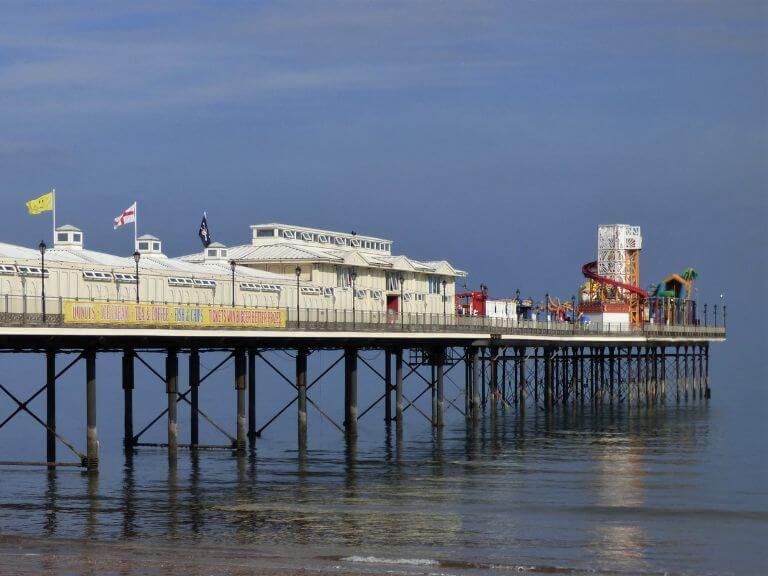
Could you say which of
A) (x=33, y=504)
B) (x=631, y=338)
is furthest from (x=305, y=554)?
(x=631, y=338)

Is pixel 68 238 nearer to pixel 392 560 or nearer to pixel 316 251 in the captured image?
pixel 316 251

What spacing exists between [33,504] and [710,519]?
1839cm

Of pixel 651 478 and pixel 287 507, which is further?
pixel 651 478

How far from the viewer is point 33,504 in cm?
4322

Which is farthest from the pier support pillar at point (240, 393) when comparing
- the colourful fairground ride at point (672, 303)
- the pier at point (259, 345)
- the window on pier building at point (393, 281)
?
the colourful fairground ride at point (672, 303)

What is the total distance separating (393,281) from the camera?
77.1m

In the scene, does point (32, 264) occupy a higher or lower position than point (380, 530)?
higher

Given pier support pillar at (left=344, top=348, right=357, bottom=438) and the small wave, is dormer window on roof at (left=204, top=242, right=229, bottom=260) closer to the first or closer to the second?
pier support pillar at (left=344, top=348, right=357, bottom=438)

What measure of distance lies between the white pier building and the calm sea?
618 cm

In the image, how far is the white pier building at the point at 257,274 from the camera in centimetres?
5484

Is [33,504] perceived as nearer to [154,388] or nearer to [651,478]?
[651,478]

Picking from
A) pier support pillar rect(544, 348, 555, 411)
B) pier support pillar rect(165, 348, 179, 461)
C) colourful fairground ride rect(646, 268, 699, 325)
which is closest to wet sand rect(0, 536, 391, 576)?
pier support pillar rect(165, 348, 179, 461)

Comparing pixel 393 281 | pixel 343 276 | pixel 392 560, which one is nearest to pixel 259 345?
pixel 343 276

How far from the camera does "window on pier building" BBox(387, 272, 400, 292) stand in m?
76.6
